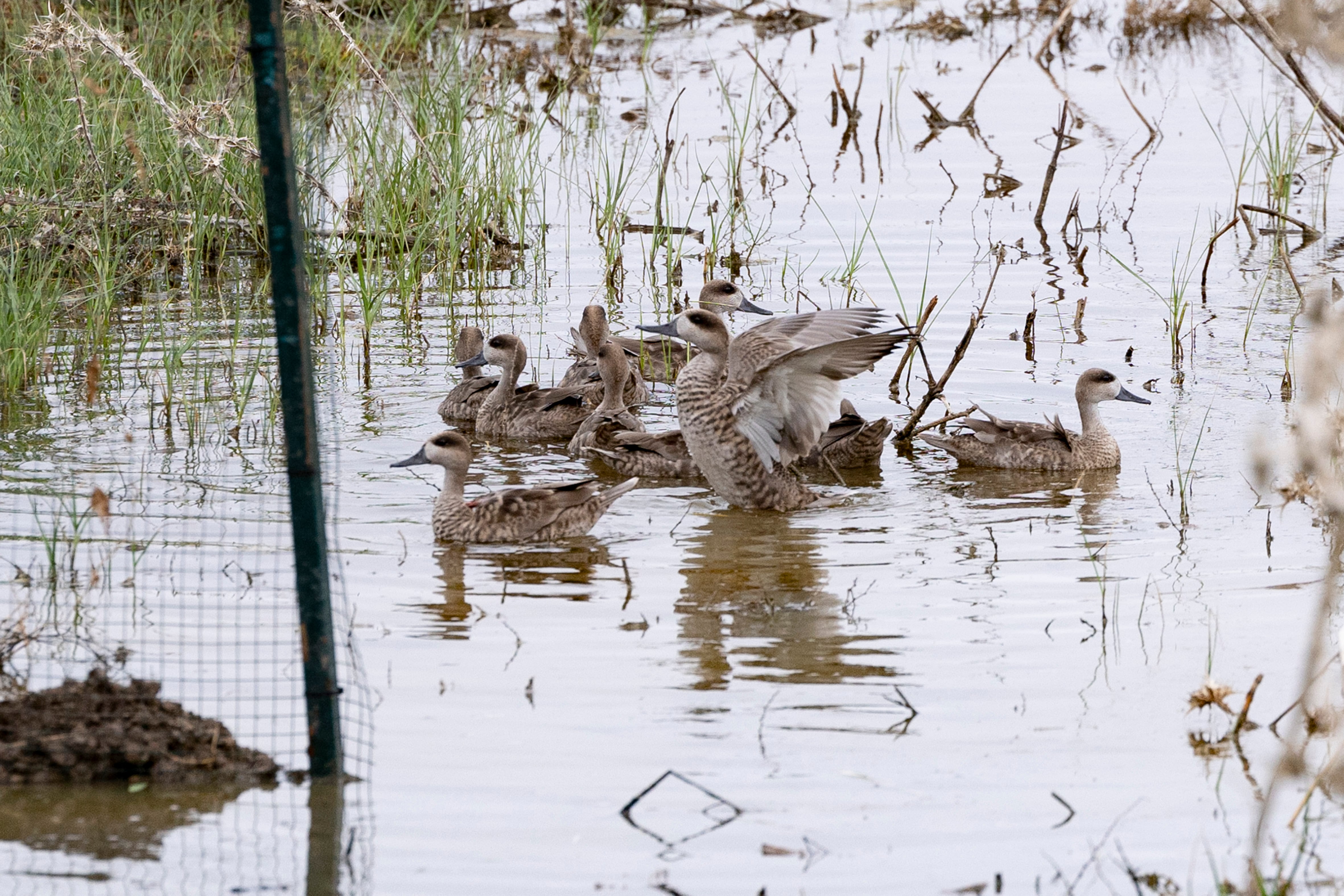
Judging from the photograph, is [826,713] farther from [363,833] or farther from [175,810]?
[175,810]

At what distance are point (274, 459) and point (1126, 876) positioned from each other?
4.44m

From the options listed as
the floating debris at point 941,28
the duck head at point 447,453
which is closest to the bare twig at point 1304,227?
the duck head at point 447,453

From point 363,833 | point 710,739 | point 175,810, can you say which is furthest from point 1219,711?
point 175,810

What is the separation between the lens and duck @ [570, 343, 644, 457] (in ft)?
25.3

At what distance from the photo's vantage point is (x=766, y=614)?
17.9 feet

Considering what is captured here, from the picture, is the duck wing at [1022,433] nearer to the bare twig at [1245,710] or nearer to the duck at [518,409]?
the duck at [518,409]

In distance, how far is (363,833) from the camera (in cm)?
380

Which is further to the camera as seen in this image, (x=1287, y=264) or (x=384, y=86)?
(x=384, y=86)

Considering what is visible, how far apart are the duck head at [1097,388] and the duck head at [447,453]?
282cm

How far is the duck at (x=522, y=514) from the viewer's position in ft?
20.6

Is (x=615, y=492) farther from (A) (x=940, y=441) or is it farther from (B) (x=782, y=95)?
(B) (x=782, y=95)

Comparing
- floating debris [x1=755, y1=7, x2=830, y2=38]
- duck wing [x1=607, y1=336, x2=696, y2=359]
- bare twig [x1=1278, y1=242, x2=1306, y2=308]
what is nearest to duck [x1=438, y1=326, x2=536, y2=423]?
duck wing [x1=607, y1=336, x2=696, y2=359]

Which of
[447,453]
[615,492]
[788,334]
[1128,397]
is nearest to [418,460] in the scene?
[447,453]

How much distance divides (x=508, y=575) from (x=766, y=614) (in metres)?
0.99
